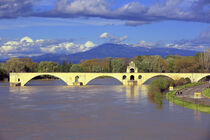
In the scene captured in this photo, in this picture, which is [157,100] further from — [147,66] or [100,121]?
[147,66]

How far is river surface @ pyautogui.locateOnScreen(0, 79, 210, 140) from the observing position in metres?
25.3

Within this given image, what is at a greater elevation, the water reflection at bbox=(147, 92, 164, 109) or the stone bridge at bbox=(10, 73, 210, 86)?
the stone bridge at bbox=(10, 73, 210, 86)

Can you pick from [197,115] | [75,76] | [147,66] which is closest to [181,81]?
[75,76]

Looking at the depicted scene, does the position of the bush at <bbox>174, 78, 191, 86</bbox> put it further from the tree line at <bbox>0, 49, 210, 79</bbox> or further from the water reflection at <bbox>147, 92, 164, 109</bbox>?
the water reflection at <bbox>147, 92, 164, 109</bbox>

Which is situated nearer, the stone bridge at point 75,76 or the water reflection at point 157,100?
the water reflection at point 157,100

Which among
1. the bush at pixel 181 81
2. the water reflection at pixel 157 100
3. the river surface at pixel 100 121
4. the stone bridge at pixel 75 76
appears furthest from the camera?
the stone bridge at pixel 75 76

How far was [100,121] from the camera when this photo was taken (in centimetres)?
3036

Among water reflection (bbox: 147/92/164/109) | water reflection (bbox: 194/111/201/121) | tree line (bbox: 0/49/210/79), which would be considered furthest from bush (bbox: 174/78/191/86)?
water reflection (bbox: 194/111/201/121)

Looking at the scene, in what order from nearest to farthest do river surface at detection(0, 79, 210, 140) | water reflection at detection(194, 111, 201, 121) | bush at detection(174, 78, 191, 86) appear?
river surface at detection(0, 79, 210, 140) < water reflection at detection(194, 111, 201, 121) < bush at detection(174, 78, 191, 86)

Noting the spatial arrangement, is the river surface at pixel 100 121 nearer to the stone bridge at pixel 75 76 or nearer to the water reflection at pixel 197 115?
the water reflection at pixel 197 115

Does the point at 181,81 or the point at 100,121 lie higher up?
the point at 181,81

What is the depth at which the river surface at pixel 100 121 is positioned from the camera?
25344mm

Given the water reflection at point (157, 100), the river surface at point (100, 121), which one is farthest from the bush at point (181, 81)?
the river surface at point (100, 121)

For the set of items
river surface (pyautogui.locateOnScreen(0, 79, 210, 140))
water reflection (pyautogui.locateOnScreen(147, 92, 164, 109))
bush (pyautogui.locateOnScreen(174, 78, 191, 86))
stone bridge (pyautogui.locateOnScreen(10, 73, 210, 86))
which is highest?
stone bridge (pyautogui.locateOnScreen(10, 73, 210, 86))
